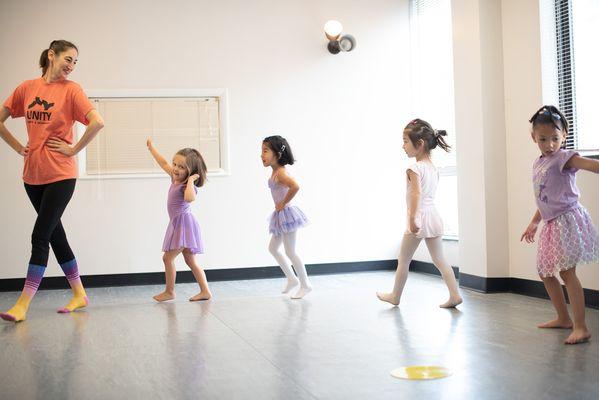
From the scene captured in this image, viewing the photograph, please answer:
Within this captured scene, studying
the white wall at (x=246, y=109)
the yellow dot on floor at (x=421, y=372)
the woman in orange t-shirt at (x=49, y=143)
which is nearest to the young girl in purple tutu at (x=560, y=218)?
the yellow dot on floor at (x=421, y=372)

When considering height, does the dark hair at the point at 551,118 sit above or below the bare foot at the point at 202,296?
above

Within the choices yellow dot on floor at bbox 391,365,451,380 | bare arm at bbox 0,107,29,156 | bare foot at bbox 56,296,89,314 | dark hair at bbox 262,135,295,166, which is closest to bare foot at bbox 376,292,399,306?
dark hair at bbox 262,135,295,166

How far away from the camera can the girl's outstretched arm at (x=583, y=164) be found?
10.4 feet

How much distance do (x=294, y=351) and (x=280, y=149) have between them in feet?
7.17

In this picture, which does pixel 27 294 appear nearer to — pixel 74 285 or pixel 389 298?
pixel 74 285

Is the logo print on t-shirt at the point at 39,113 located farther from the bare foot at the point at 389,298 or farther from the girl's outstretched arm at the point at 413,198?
the bare foot at the point at 389,298

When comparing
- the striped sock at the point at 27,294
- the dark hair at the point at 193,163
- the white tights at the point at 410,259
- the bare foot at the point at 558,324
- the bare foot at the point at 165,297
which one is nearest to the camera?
the bare foot at the point at 558,324

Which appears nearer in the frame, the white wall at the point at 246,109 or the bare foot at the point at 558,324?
the bare foot at the point at 558,324

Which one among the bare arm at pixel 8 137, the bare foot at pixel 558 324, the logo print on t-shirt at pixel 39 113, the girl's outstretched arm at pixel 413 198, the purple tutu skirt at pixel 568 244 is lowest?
the bare foot at pixel 558 324

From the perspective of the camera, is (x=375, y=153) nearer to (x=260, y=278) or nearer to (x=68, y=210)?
(x=260, y=278)

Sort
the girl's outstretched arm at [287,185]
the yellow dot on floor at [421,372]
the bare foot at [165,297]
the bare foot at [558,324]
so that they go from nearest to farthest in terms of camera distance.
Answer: the yellow dot on floor at [421,372] → the bare foot at [558,324] → the girl's outstretched arm at [287,185] → the bare foot at [165,297]

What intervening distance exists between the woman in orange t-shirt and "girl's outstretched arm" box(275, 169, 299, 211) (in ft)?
4.25

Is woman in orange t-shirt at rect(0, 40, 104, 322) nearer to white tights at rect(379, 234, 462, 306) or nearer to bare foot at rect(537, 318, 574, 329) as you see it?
white tights at rect(379, 234, 462, 306)

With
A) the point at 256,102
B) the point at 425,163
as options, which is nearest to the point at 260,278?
the point at 256,102
